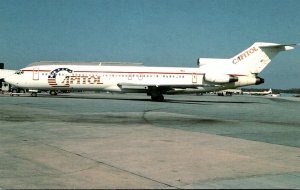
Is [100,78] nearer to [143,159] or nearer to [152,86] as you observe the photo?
[152,86]

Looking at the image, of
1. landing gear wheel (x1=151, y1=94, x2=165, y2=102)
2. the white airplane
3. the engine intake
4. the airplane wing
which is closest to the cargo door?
the white airplane

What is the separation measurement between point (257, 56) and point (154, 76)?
11.5m

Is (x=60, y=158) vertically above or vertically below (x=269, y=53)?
below

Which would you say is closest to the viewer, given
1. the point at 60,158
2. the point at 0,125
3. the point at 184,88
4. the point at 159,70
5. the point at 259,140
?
the point at 60,158

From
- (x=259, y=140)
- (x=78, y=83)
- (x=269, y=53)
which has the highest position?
(x=269, y=53)

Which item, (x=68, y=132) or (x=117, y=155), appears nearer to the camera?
(x=117, y=155)

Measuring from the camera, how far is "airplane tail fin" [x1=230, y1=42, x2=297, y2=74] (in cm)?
4059

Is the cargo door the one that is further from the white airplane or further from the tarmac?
the tarmac

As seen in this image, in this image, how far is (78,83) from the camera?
39000 mm

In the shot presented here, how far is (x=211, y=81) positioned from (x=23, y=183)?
1372 inches

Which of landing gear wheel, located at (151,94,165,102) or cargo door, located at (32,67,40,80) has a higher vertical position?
cargo door, located at (32,67,40,80)

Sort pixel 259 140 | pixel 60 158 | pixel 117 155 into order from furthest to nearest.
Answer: pixel 259 140 < pixel 117 155 < pixel 60 158

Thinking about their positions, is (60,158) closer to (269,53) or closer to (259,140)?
(259,140)

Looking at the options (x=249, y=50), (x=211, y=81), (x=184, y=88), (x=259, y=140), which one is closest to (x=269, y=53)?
(x=249, y=50)
